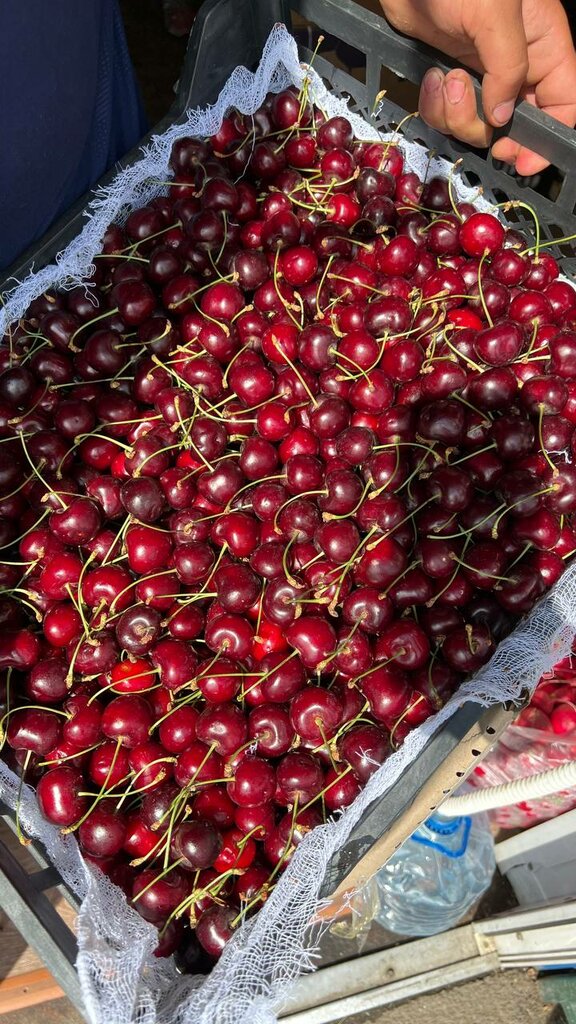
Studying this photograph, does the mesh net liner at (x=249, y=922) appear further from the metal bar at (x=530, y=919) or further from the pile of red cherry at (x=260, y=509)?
the metal bar at (x=530, y=919)

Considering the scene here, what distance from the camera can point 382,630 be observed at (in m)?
1.25

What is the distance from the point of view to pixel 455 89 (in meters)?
1.49

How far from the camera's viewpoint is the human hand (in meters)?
1.41

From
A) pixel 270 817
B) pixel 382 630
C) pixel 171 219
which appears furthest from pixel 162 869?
pixel 171 219

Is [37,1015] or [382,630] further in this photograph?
[37,1015]

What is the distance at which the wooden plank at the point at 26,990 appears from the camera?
1.68m

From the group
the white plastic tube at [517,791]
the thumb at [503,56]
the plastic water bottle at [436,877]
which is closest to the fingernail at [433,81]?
the thumb at [503,56]

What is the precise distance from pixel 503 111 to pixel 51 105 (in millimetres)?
1097

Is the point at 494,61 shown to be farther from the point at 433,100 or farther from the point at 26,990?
the point at 26,990

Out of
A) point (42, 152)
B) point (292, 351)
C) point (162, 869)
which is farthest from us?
point (42, 152)

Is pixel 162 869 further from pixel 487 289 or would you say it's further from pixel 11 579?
pixel 487 289

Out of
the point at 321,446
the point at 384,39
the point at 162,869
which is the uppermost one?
the point at 384,39

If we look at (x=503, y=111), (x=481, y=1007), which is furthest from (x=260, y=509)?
(x=481, y=1007)

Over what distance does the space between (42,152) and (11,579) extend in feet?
3.69
